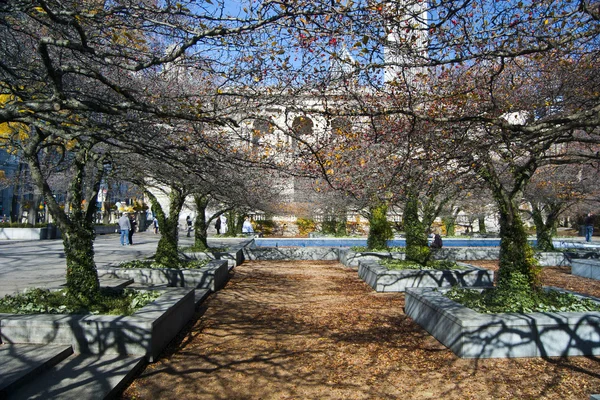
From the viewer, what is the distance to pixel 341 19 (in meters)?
5.20

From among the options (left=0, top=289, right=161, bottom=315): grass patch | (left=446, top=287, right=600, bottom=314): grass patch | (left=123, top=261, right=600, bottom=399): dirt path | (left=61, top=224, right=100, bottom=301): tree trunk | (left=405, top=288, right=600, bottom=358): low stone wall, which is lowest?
(left=123, top=261, right=600, bottom=399): dirt path

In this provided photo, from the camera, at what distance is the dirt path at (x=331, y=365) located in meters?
4.84

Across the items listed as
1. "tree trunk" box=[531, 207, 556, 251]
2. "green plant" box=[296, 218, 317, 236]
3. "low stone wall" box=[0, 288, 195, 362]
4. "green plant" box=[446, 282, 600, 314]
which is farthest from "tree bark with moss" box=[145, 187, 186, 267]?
"green plant" box=[296, 218, 317, 236]

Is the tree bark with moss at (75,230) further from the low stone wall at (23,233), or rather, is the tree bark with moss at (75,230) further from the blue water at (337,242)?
the low stone wall at (23,233)

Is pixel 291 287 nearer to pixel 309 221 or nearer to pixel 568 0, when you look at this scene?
pixel 568 0

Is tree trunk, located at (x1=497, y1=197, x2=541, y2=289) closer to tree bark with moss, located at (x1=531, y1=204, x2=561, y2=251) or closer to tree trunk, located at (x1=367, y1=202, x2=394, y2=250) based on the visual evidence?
tree trunk, located at (x1=367, y1=202, x2=394, y2=250)

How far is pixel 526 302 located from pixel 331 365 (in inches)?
113

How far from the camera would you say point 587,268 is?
553 inches

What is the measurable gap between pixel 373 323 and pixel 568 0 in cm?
522

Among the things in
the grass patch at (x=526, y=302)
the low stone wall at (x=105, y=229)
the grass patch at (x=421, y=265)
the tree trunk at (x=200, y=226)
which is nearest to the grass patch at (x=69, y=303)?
the grass patch at (x=526, y=302)

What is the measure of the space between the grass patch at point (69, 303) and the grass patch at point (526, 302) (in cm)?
457

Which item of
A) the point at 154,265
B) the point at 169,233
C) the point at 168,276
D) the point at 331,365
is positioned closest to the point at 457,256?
the point at 169,233

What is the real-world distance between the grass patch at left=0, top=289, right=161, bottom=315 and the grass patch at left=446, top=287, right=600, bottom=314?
4.57m

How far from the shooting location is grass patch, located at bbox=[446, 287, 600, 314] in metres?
6.35
